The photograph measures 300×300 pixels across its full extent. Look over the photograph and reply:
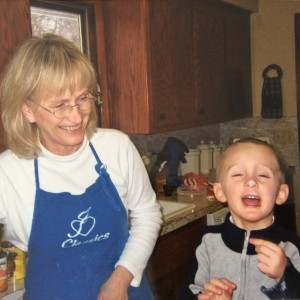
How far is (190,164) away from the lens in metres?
1.52

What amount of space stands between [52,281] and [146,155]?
0.81m

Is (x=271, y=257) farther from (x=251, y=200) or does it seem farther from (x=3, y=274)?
(x=3, y=274)

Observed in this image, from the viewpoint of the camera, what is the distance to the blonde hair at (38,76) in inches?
20.9

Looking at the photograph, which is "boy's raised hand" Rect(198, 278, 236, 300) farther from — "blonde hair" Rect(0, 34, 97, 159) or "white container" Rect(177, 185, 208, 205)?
"white container" Rect(177, 185, 208, 205)

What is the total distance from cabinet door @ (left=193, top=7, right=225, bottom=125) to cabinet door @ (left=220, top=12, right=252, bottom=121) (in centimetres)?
3

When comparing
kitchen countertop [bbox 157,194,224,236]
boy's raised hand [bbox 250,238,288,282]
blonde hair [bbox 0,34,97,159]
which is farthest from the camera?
kitchen countertop [bbox 157,194,224,236]

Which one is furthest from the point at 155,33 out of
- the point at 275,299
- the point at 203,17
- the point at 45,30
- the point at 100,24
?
the point at 275,299

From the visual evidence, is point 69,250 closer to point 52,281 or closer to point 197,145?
point 52,281

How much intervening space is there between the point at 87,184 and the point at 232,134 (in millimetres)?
1272

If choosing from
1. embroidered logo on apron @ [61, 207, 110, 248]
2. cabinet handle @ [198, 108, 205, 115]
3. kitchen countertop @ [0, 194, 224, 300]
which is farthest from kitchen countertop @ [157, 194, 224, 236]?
embroidered logo on apron @ [61, 207, 110, 248]

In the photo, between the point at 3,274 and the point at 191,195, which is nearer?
the point at 3,274

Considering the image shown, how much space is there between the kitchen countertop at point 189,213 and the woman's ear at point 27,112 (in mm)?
522

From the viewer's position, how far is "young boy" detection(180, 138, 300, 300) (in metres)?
0.46

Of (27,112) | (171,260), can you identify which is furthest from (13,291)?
(171,260)
